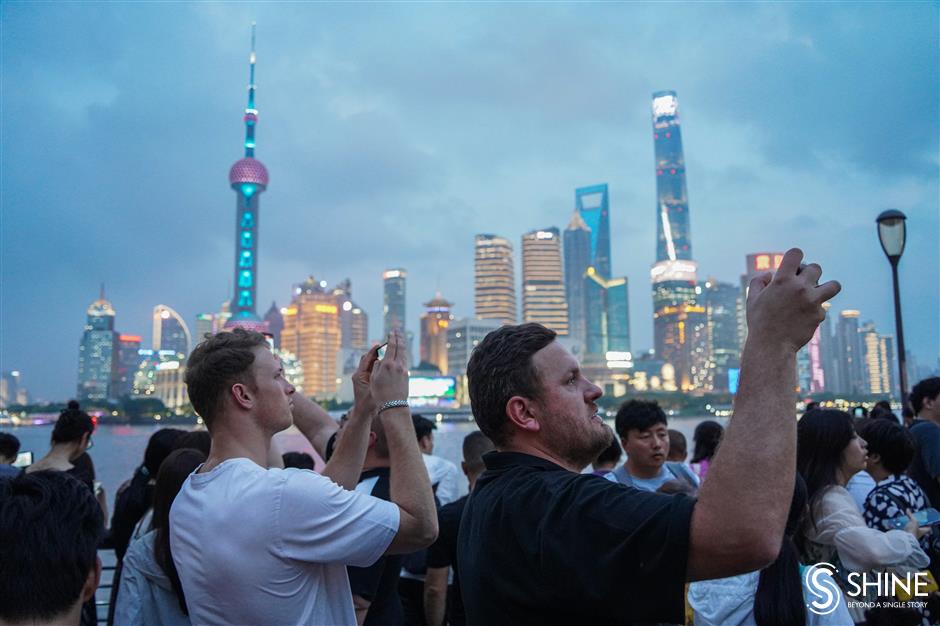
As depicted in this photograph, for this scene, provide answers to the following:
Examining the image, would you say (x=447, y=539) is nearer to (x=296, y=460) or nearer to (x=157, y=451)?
(x=157, y=451)

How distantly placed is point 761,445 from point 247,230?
550 ft

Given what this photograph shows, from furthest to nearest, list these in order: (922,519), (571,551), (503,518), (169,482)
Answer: (922,519)
(169,482)
(503,518)
(571,551)

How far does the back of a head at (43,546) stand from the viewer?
1.72m

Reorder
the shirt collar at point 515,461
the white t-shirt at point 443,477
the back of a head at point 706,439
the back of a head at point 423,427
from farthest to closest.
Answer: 1. the back of a head at point 706,439
2. the white t-shirt at point 443,477
3. the back of a head at point 423,427
4. the shirt collar at point 515,461

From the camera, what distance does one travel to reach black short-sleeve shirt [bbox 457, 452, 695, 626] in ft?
4.98

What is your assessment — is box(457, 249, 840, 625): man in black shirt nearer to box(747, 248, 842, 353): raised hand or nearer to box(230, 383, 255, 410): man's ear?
box(747, 248, 842, 353): raised hand

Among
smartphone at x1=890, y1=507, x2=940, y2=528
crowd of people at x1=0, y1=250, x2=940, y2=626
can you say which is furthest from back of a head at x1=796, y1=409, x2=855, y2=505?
smartphone at x1=890, y1=507, x2=940, y2=528

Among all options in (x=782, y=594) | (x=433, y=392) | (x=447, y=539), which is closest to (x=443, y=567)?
(x=447, y=539)

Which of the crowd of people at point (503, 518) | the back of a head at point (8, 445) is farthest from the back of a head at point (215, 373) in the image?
the back of a head at point (8, 445)

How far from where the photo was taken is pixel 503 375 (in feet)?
7.04

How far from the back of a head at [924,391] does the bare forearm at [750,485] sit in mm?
5665

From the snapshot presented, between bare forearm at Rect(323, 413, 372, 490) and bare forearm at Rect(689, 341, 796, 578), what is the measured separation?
1.73 m

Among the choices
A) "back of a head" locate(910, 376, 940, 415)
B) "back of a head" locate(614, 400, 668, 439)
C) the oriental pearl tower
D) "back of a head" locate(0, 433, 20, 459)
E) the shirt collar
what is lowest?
"back of a head" locate(0, 433, 20, 459)

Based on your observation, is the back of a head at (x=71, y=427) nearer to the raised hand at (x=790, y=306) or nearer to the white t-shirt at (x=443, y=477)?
the white t-shirt at (x=443, y=477)
